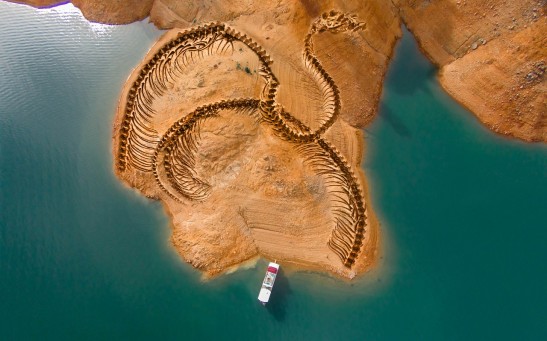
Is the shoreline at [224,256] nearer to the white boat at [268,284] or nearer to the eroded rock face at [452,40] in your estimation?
the white boat at [268,284]

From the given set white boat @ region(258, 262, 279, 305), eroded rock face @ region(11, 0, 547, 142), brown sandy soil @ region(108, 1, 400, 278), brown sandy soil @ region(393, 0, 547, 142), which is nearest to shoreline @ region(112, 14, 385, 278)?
brown sandy soil @ region(108, 1, 400, 278)

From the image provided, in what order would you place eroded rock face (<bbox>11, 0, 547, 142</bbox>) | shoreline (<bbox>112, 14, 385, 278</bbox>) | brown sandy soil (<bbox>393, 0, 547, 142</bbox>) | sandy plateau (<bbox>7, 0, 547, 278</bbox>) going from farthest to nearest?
1. shoreline (<bbox>112, 14, 385, 278</bbox>)
2. sandy plateau (<bbox>7, 0, 547, 278</bbox>)
3. eroded rock face (<bbox>11, 0, 547, 142</bbox>)
4. brown sandy soil (<bbox>393, 0, 547, 142</bbox>)

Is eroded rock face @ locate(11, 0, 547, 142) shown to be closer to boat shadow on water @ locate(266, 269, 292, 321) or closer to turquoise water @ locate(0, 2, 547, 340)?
turquoise water @ locate(0, 2, 547, 340)

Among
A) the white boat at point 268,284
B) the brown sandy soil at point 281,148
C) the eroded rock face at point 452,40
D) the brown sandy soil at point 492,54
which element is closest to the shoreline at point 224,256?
the brown sandy soil at point 281,148

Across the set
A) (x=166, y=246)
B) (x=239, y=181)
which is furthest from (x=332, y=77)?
(x=166, y=246)

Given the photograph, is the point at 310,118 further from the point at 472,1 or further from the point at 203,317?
the point at 203,317

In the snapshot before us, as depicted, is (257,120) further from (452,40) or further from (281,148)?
(452,40)
